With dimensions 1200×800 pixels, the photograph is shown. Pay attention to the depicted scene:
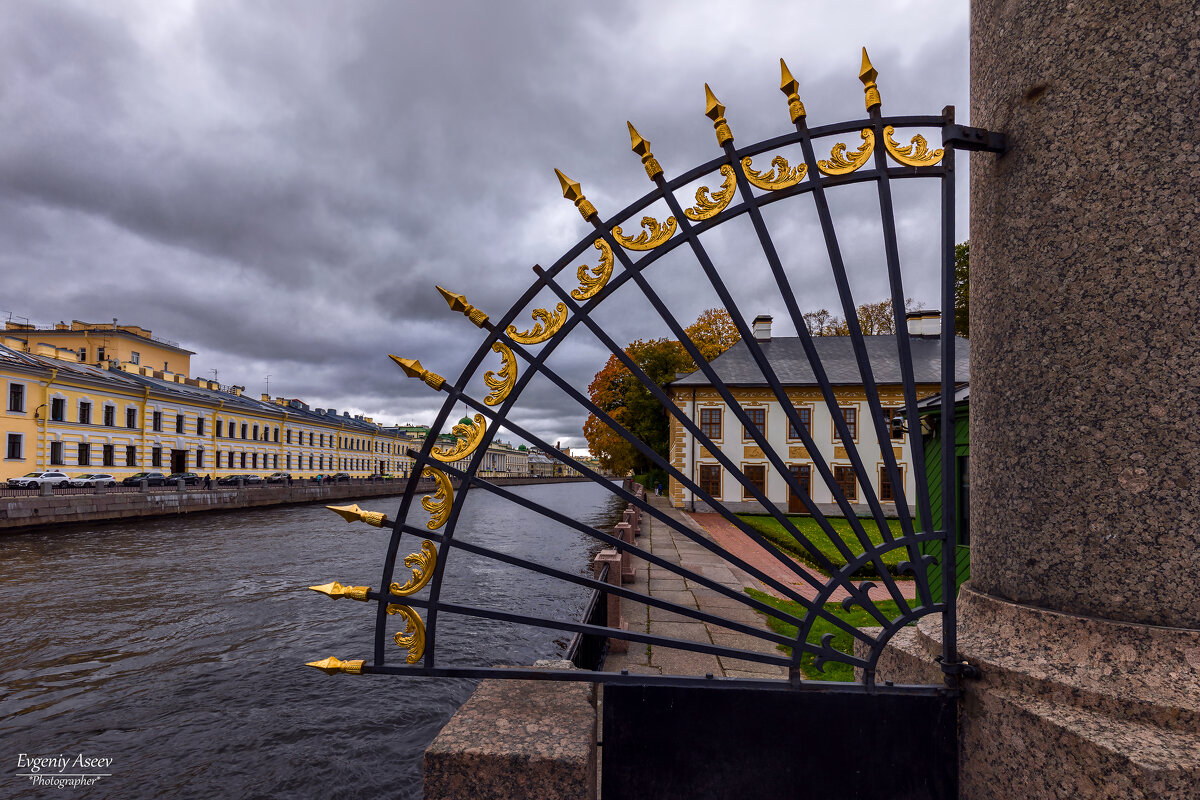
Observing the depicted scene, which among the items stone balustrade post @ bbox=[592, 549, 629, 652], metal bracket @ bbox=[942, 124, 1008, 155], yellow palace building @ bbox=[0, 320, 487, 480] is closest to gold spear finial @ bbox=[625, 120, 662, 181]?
metal bracket @ bbox=[942, 124, 1008, 155]

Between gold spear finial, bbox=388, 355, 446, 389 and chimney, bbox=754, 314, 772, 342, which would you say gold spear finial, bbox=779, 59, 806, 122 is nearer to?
gold spear finial, bbox=388, 355, 446, 389

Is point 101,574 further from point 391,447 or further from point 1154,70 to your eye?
point 391,447

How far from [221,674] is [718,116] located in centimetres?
797

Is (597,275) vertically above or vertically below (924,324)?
below

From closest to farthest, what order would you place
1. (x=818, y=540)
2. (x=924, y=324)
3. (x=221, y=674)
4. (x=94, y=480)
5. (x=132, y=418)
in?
(x=221, y=674) < (x=818, y=540) < (x=924, y=324) < (x=94, y=480) < (x=132, y=418)

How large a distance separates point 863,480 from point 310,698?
255 inches

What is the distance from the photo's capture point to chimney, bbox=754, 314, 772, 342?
1086 inches

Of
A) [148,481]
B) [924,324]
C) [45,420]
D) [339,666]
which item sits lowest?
[148,481]

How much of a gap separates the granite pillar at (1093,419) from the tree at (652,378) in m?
26.3

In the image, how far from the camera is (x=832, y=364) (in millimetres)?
25500

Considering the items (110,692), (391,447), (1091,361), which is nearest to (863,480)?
(1091,361)

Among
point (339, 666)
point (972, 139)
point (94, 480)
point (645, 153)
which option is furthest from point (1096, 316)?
point (94, 480)

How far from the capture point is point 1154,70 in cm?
156

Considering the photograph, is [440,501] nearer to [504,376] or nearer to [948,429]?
[504,376]
